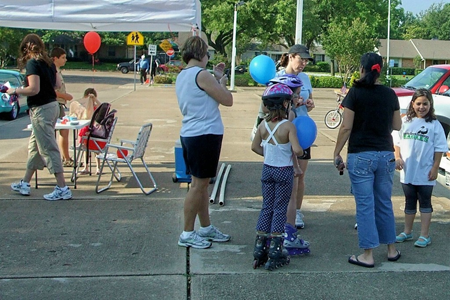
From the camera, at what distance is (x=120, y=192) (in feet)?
23.5

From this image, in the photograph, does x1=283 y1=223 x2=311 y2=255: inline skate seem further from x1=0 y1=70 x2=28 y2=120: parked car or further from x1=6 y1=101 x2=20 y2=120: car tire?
x1=6 y1=101 x2=20 y2=120: car tire

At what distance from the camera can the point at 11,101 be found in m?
15.4

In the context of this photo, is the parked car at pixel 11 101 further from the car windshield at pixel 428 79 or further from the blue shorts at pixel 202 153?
the blue shorts at pixel 202 153

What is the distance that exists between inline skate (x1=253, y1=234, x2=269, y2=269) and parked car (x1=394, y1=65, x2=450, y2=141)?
485 cm

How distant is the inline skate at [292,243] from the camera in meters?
4.90

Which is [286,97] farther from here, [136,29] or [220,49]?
[220,49]

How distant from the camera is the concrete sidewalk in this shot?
4176 mm

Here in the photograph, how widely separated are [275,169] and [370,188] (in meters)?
0.80

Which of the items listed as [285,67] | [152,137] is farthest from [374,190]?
[152,137]

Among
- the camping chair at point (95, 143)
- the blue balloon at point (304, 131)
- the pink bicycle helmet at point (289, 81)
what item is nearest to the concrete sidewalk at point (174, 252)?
the camping chair at point (95, 143)

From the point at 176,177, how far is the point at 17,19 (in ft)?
9.45

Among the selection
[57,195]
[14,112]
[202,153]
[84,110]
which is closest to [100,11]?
[84,110]

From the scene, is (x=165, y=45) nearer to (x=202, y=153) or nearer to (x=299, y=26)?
(x=299, y=26)

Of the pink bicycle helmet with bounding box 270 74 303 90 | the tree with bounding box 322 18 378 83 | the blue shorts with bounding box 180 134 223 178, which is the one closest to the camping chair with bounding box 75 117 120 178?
the blue shorts with bounding box 180 134 223 178
